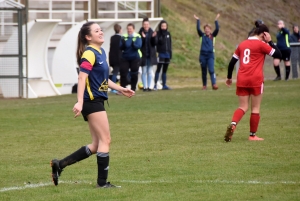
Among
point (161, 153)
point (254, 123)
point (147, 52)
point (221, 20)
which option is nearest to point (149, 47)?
point (147, 52)

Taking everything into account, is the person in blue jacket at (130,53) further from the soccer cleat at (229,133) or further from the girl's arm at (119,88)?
the girl's arm at (119,88)

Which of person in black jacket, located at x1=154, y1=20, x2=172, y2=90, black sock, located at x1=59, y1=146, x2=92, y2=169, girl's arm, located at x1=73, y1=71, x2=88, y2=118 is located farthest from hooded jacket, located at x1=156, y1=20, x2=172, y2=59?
girl's arm, located at x1=73, y1=71, x2=88, y2=118

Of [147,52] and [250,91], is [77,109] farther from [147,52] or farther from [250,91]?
[147,52]

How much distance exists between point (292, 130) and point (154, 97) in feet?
29.5

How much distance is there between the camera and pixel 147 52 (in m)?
25.5

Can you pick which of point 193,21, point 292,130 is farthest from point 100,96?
point 193,21

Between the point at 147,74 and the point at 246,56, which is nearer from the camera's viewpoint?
the point at 246,56

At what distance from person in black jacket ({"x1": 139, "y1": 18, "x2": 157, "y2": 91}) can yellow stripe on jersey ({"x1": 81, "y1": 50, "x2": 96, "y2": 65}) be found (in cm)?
1643

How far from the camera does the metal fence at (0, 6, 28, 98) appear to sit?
23.7m

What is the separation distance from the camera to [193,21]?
1866 inches

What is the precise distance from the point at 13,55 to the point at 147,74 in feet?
14.4

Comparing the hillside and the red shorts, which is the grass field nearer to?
the red shorts

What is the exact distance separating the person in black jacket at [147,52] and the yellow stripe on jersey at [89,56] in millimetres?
16427

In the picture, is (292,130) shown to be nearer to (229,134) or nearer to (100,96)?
(229,134)
